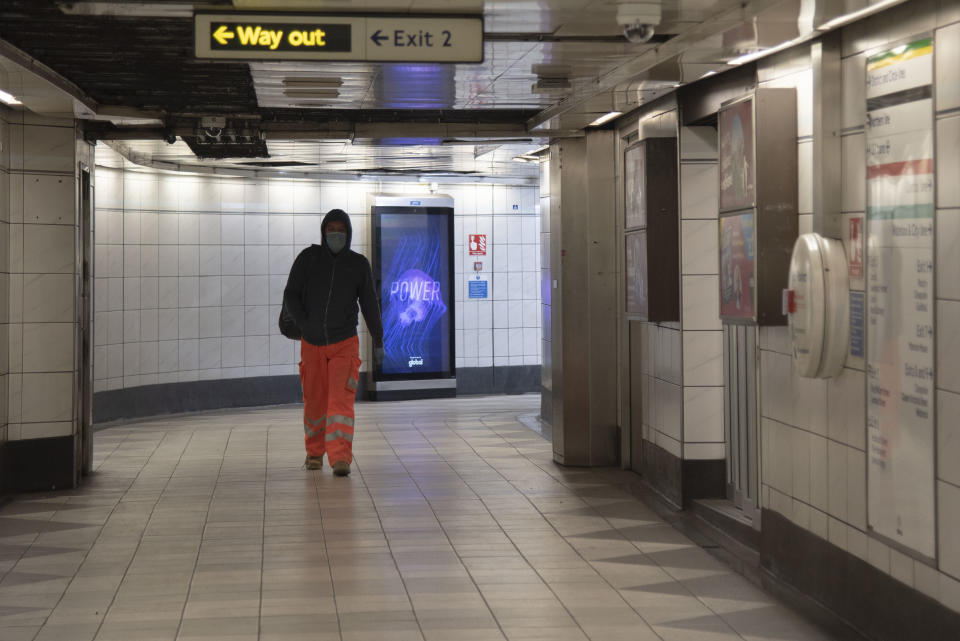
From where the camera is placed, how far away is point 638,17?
4.91m

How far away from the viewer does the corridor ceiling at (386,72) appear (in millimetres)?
5008

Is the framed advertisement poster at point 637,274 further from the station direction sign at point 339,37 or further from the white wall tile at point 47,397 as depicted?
the white wall tile at point 47,397

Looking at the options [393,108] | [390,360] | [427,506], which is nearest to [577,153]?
[393,108]

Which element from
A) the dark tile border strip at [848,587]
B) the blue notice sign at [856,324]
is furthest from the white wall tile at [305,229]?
the blue notice sign at [856,324]

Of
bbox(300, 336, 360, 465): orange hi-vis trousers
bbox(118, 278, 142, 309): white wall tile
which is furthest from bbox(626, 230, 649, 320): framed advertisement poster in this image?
bbox(118, 278, 142, 309): white wall tile

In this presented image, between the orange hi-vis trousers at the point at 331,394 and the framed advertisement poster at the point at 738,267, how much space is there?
11.3 ft

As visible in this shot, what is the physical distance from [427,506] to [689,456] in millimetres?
1667

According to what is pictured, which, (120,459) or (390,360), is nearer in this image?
(120,459)

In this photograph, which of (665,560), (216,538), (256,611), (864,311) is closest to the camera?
(864,311)

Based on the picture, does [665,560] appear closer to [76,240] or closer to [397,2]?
[397,2]

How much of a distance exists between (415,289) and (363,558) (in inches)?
350

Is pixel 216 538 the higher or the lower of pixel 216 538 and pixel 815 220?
the lower

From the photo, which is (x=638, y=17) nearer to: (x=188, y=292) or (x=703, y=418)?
(x=703, y=418)

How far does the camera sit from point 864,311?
4.82 metres
